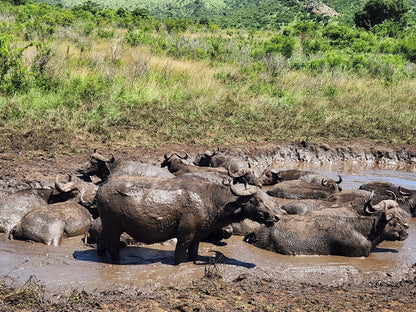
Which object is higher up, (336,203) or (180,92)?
(180,92)

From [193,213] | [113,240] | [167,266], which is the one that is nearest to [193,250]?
[167,266]

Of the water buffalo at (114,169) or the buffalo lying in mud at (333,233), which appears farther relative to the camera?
the water buffalo at (114,169)

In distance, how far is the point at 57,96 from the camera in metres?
14.4

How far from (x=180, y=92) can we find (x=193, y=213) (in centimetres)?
964

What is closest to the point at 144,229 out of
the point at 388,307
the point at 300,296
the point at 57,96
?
the point at 300,296

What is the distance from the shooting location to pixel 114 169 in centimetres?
1020

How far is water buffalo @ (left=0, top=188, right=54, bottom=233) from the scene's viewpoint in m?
8.30

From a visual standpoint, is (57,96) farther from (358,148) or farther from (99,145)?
(358,148)

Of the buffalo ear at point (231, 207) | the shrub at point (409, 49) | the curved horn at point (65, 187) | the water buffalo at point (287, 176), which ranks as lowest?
the water buffalo at point (287, 176)

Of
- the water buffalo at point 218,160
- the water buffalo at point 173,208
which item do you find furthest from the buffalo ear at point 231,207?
the water buffalo at point 218,160

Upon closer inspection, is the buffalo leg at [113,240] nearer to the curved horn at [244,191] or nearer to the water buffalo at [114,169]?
the curved horn at [244,191]

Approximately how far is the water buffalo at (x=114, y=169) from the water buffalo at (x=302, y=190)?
8.73 feet

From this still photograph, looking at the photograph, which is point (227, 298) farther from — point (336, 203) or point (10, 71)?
point (10, 71)

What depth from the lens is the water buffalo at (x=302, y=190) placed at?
10672 millimetres
